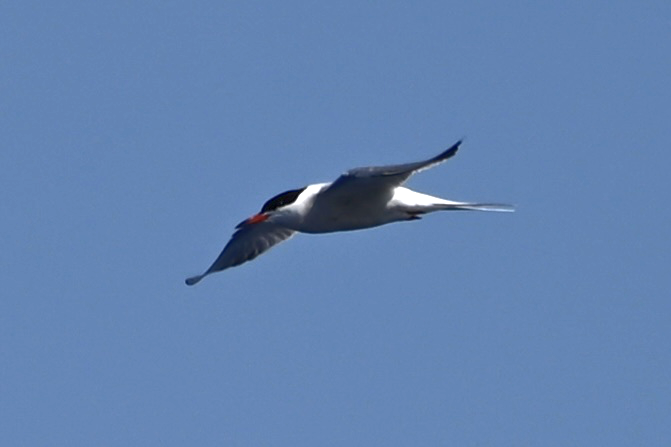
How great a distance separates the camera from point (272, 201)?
22.9 meters

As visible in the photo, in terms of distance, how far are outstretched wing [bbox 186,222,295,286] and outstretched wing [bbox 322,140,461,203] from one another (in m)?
3.40

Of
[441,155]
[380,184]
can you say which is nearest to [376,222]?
[380,184]

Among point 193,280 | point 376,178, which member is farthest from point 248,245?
point 376,178

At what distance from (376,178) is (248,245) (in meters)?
4.35

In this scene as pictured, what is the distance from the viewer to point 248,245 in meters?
25.3

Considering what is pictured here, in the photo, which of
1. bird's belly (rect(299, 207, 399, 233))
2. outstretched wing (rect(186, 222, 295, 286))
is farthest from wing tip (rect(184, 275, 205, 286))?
bird's belly (rect(299, 207, 399, 233))

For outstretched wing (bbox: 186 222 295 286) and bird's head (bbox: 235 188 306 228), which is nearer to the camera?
bird's head (bbox: 235 188 306 228)

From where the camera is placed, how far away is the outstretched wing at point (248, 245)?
992 inches

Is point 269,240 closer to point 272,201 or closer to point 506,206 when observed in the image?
point 272,201

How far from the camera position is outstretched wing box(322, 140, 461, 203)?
66.8ft

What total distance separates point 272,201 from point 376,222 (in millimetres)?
1511

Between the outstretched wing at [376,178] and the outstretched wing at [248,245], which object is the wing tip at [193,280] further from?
the outstretched wing at [376,178]

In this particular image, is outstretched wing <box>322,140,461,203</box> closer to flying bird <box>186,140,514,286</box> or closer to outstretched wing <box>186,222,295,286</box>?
flying bird <box>186,140,514,286</box>

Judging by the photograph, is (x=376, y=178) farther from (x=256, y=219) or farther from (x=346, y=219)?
(x=256, y=219)
